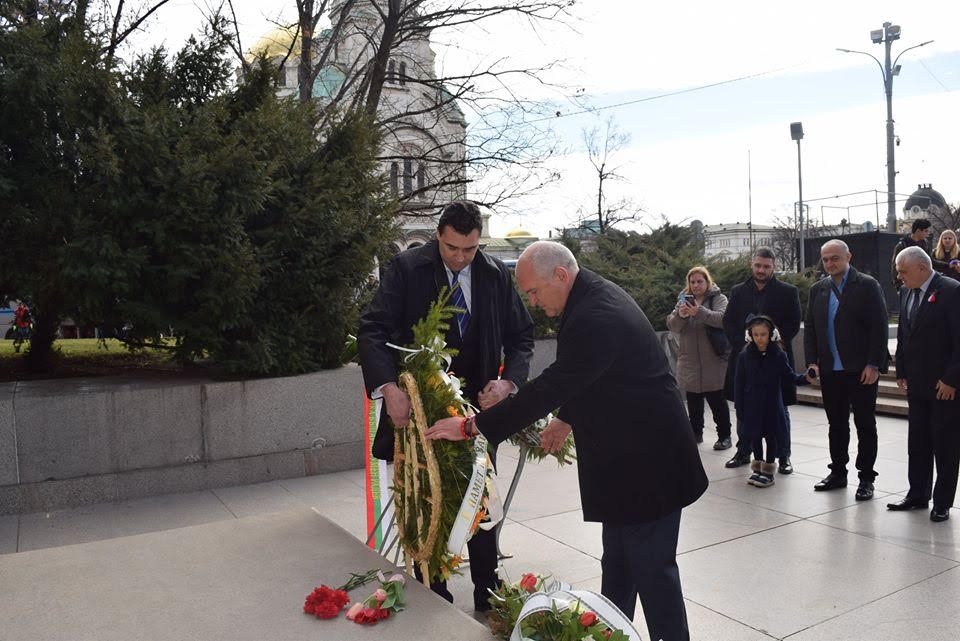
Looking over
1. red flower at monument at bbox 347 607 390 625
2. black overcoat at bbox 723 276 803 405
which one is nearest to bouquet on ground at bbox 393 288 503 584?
red flower at monument at bbox 347 607 390 625

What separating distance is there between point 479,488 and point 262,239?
4.84 metres

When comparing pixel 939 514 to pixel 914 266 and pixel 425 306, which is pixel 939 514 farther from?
pixel 425 306

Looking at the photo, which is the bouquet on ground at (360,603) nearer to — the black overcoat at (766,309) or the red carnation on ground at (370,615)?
the red carnation on ground at (370,615)

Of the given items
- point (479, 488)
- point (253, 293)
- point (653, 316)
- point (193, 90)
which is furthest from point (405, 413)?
point (653, 316)

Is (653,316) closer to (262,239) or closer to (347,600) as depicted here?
(262,239)

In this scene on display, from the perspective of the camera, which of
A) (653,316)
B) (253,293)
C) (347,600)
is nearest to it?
(347,600)

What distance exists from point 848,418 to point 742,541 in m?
1.79

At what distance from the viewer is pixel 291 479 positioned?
711cm

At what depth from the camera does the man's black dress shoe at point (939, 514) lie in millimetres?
5438

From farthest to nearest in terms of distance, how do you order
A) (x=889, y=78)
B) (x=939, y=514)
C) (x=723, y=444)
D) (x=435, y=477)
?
(x=889, y=78), (x=723, y=444), (x=939, y=514), (x=435, y=477)

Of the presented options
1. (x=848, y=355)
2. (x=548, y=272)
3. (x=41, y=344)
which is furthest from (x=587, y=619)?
(x=41, y=344)

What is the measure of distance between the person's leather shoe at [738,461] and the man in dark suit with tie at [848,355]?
0.95m

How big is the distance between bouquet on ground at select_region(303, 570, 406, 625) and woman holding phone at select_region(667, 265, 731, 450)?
18.5 feet

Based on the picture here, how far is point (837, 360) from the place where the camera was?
6.33 metres
